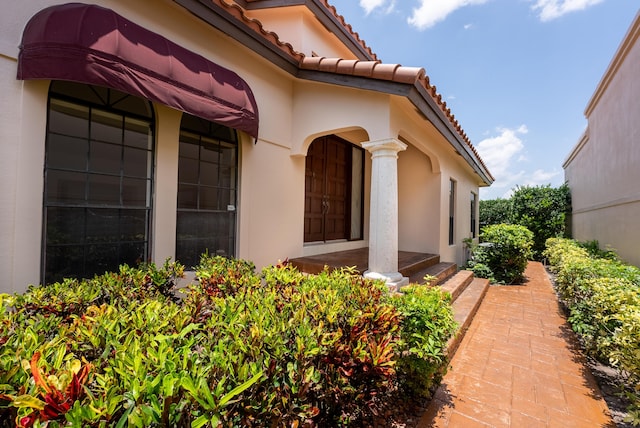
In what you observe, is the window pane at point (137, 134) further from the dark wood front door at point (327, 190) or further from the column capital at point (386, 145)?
the dark wood front door at point (327, 190)

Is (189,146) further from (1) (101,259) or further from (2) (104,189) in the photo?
(1) (101,259)

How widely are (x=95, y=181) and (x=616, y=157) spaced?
10.3 metres

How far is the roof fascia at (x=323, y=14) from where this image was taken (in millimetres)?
6355

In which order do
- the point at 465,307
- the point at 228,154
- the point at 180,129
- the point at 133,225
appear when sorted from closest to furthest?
the point at 133,225 → the point at 180,129 → the point at 228,154 → the point at 465,307

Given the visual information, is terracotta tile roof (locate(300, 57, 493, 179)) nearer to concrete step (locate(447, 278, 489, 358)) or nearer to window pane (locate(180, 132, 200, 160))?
window pane (locate(180, 132, 200, 160))

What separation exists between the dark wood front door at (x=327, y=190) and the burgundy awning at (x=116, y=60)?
3.24 m

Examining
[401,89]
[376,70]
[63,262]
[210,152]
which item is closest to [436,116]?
[401,89]

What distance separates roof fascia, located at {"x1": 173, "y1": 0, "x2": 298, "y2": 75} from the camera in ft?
12.2

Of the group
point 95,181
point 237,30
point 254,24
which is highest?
point 254,24

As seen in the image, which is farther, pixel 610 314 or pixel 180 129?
pixel 180 129

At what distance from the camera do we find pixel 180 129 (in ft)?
13.6

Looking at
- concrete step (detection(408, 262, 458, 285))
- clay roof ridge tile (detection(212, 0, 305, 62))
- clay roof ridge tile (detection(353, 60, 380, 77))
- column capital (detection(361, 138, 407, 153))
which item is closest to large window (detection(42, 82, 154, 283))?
clay roof ridge tile (detection(212, 0, 305, 62))

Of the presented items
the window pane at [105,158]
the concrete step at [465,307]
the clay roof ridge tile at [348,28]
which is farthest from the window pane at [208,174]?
the clay roof ridge tile at [348,28]

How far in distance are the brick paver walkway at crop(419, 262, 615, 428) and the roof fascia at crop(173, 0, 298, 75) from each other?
5.23 meters
